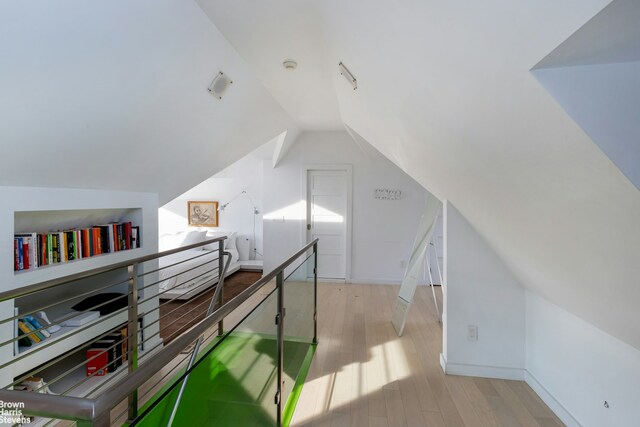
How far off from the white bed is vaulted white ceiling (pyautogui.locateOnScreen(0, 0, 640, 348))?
2.10 meters

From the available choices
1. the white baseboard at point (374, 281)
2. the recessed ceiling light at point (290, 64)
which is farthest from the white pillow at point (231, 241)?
the recessed ceiling light at point (290, 64)

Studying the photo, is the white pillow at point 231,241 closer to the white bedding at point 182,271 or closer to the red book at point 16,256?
the white bedding at point 182,271

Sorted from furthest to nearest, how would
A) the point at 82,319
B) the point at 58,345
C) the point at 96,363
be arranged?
1. the point at 96,363
2. the point at 82,319
3. the point at 58,345

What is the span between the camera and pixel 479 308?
2.41 metres

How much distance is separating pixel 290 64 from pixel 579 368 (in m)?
2.76

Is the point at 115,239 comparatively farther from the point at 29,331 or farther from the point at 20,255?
the point at 29,331

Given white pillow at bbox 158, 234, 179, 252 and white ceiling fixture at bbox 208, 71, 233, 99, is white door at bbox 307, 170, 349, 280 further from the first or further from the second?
white ceiling fixture at bbox 208, 71, 233, 99

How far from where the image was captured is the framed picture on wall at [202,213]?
618cm

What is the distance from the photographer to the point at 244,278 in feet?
17.5

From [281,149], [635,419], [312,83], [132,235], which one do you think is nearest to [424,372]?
[635,419]

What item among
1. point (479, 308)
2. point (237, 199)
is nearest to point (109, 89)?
point (479, 308)

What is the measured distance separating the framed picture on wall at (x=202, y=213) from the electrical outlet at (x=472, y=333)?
504cm

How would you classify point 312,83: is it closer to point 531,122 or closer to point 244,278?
point 531,122

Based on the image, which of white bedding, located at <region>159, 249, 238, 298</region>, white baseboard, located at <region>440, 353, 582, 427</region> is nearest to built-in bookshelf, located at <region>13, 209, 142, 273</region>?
white bedding, located at <region>159, 249, 238, 298</region>
